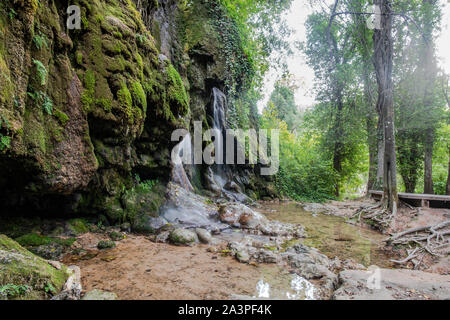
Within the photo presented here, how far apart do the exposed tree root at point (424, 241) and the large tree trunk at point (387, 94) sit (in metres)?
2.04

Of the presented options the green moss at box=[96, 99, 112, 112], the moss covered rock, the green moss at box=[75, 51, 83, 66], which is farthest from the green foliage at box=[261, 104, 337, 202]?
the moss covered rock

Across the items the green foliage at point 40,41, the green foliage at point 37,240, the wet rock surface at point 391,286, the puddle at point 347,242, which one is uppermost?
the green foliage at point 40,41

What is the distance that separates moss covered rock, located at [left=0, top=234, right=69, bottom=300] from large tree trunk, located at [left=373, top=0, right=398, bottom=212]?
29.3 feet

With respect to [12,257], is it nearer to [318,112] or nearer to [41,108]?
[41,108]

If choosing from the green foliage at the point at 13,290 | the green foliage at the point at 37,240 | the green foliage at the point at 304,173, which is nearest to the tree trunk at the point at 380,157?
the green foliage at the point at 304,173

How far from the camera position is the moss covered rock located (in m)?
2.00

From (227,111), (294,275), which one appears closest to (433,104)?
(227,111)

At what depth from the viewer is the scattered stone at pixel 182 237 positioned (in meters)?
4.78

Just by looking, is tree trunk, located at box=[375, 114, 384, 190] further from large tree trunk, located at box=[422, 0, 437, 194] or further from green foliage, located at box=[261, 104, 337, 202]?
green foliage, located at box=[261, 104, 337, 202]

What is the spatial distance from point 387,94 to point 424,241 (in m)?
5.57

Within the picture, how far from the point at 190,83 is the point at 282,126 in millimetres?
13891

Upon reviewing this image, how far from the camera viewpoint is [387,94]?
27.6 feet

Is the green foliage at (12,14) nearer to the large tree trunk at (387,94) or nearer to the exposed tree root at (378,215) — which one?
the exposed tree root at (378,215)

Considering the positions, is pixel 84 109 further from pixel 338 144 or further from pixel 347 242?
pixel 338 144
